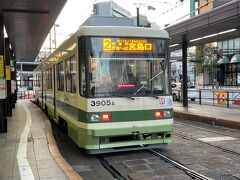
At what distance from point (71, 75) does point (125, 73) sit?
1.74 m

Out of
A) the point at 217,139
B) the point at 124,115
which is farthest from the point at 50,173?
the point at 217,139

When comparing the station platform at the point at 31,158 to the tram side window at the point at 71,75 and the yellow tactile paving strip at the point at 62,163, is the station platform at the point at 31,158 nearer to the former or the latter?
the yellow tactile paving strip at the point at 62,163

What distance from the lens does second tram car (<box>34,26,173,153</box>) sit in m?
9.19

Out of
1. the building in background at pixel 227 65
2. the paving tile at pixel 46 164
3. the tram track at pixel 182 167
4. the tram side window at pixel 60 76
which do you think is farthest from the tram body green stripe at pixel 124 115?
the building in background at pixel 227 65

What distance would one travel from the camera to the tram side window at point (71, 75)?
33.1 ft

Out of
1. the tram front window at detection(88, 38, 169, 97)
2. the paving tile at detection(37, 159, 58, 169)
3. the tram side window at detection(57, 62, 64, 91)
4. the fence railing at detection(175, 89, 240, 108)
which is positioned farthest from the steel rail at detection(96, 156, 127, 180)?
the fence railing at detection(175, 89, 240, 108)

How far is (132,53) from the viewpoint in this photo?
9.57 metres

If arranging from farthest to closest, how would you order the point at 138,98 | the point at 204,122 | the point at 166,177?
1. the point at 204,122
2. the point at 138,98
3. the point at 166,177

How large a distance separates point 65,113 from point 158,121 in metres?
3.31

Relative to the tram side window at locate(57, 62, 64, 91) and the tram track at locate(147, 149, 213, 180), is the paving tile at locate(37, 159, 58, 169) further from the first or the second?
the tram side window at locate(57, 62, 64, 91)

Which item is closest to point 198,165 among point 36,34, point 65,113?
point 65,113

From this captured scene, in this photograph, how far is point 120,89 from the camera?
31.0ft

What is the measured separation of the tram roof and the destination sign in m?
0.14

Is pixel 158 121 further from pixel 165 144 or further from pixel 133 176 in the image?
pixel 133 176
